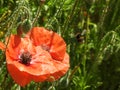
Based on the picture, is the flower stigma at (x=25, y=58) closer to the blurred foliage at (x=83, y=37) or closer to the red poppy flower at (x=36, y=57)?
the red poppy flower at (x=36, y=57)

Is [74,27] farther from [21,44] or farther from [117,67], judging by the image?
[21,44]

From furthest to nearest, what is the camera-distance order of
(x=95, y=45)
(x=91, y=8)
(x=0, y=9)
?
(x=91, y=8), (x=95, y=45), (x=0, y=9)

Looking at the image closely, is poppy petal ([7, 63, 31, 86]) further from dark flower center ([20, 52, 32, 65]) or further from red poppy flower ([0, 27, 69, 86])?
dark flower center ([20, 52, 32, 65])

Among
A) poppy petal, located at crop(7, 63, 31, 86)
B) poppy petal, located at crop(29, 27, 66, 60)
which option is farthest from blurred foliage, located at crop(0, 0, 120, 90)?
poppy petal, located at crop(7, 63, 31, 86)

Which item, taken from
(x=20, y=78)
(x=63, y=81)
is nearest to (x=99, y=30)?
(x=63, y=81)

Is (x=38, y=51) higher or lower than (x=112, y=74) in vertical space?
higher

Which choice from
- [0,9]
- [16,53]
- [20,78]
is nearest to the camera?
[20,78]

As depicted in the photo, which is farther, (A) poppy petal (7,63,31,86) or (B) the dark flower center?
(B) the dark flower center

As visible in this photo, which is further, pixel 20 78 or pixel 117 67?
pixel 117 67
